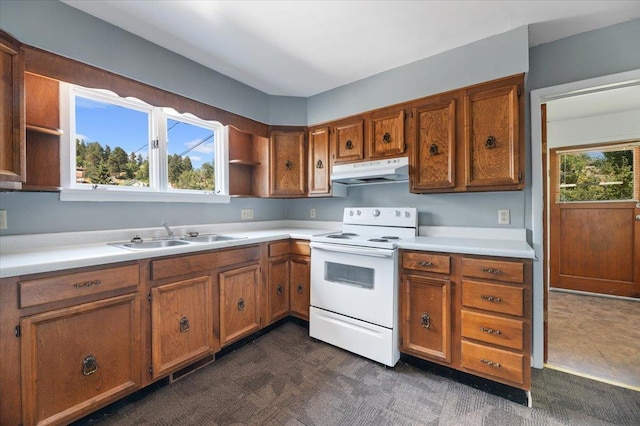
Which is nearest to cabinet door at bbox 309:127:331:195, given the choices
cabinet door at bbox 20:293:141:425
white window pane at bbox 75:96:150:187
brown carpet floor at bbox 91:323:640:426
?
white window pane at bbox 75:96:150:187

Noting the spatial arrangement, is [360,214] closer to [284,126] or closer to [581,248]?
[284,126]

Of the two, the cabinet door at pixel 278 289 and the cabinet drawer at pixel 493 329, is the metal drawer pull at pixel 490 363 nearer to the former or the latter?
the cabinet drawer at pixel 493 329

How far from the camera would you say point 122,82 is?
6.38 ft

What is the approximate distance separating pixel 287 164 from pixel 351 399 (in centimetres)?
223

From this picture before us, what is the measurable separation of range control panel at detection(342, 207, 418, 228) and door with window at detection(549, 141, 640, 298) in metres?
2.79

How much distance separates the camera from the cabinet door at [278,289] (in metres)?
2.52

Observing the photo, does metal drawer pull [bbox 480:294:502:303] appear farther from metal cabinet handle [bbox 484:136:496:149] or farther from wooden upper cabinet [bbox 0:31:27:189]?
wooden upper cabinet [bbox 0:31:27:189]

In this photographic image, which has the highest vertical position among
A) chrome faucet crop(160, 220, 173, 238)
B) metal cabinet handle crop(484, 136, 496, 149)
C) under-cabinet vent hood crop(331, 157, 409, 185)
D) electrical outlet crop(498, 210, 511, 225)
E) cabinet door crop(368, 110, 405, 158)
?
cabinet door crop(368, 110, 405, 158)

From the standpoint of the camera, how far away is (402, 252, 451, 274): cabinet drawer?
1886 mm

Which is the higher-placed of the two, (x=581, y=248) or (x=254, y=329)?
(x=581, y=248)

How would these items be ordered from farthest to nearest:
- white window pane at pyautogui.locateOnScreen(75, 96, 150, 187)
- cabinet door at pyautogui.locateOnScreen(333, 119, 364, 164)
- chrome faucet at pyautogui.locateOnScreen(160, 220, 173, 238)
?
cabinet door at pyautogui.locateOnScreen(333, 119, 364, 164), chrome faucet at pyautogui.locateOnScreen(160, 220, 173, 238), white window pane at pyautogui.locateOnScreen(75, 96, 150, 187)

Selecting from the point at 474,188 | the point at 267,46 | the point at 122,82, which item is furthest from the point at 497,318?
the point at 122,82

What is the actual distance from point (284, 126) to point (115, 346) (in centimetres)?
241

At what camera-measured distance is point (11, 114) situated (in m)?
1.37
